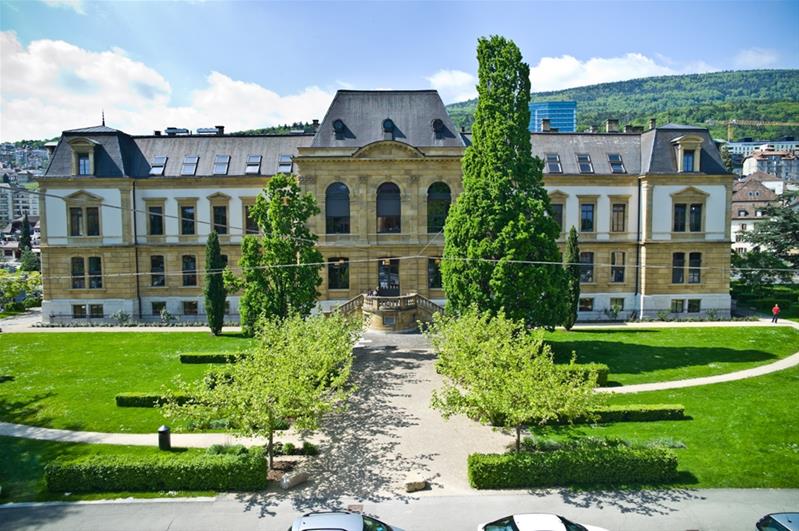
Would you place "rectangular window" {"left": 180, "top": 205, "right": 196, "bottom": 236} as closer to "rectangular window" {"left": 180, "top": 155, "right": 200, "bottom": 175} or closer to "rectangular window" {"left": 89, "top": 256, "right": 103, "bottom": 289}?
"rectangular window" {"left": 180, "top": 155, "right": 200, "bottom": 175}

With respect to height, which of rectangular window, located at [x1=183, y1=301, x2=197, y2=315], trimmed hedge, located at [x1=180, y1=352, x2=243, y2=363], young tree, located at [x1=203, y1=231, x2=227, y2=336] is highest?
young tree, located at [x1=203, y1=231, x2=227, y2=336]

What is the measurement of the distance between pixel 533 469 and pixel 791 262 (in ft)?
180

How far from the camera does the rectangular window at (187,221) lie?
48.8 meters

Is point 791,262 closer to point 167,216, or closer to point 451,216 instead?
point 451,216

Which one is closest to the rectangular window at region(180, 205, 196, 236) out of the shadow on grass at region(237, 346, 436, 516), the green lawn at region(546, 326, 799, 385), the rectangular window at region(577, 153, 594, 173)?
the shadow on grass at region(237, 346, 436, 516)

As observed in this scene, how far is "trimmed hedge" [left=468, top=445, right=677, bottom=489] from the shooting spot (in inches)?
731

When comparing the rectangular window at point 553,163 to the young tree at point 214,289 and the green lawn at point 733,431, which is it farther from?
the young tree at point 214,289

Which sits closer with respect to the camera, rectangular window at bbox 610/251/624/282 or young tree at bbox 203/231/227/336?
young tree at bbox 203/231/227/336

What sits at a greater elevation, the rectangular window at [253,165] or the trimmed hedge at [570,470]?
the rectangular window at [253,165]

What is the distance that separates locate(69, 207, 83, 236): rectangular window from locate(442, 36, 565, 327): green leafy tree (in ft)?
111

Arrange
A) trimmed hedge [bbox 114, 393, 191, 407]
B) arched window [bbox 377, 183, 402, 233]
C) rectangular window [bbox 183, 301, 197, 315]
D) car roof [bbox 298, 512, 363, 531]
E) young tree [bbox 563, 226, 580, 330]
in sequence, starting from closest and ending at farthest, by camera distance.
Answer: car roof [bbox 298, 512, 363, 531] → trimmed hedge [bbox 114, 393, 191, 407] → young tree [bbox 563, 226, 580, 330] → arched window [bbox 377, 183, 402, 233] → rectangular window [bbox 183, 301, 197, 315]

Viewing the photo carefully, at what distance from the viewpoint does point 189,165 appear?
49656mm

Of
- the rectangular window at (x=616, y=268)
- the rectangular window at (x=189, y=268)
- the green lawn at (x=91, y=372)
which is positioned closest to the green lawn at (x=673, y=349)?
the rectangular window at (x=616, y=268)

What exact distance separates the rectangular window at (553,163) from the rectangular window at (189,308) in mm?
34524
